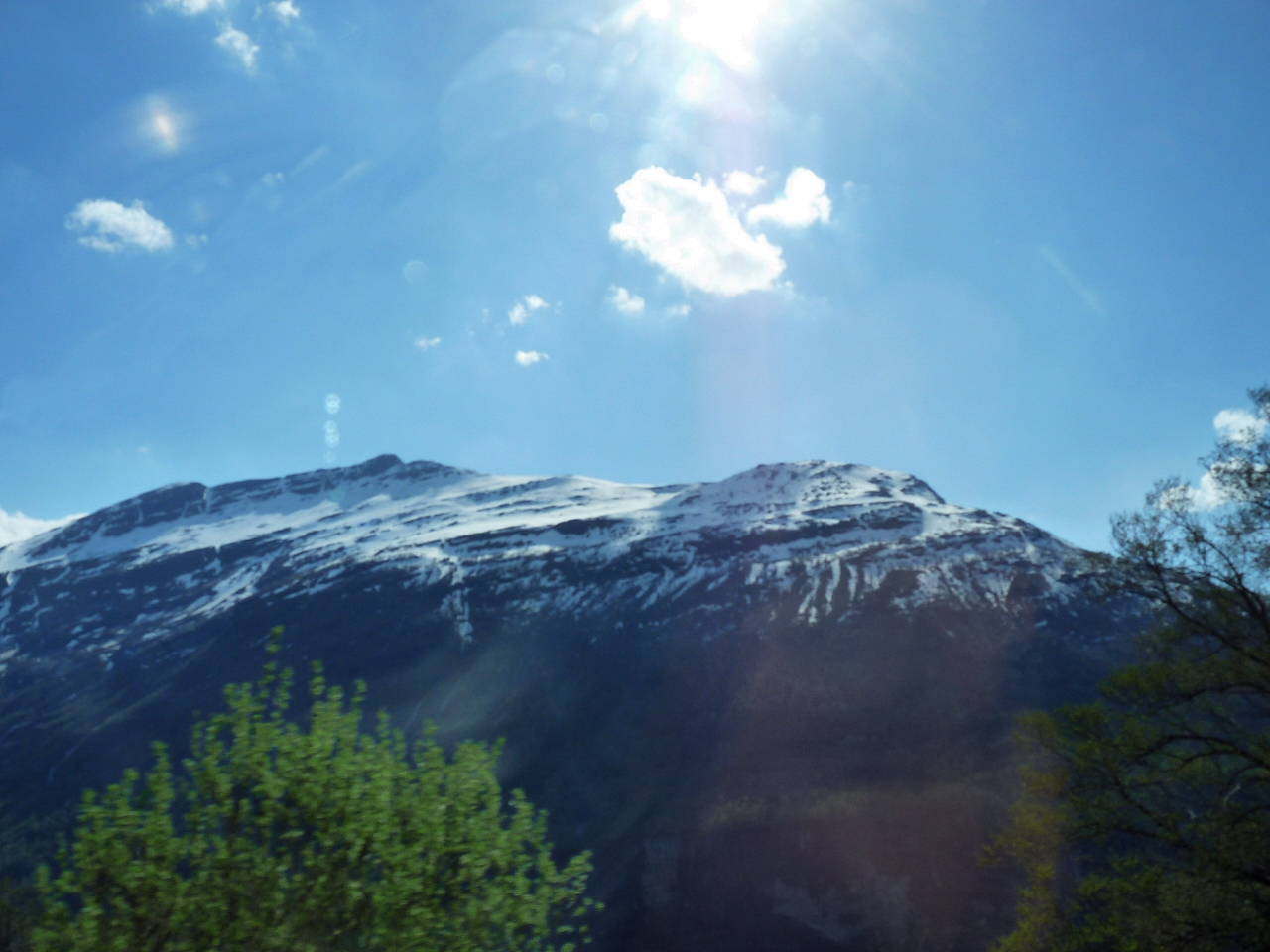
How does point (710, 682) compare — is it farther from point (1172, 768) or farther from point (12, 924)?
point (1172, 768)

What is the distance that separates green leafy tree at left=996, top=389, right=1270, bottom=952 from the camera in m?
14.1

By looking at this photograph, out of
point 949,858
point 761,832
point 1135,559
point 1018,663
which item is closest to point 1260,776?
point 1135,559

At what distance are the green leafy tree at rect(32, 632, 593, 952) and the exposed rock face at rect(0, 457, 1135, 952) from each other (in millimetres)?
68466

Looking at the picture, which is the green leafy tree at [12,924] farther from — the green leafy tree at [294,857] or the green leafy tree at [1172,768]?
the green leafy tree at [1172,768]

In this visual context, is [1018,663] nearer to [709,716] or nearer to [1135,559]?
[709,716]

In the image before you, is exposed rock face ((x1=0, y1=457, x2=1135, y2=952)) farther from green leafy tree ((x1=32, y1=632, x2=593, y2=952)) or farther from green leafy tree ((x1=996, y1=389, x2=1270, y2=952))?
green leafy tree ((x1=32, y1=632, x2=593, y2=952))

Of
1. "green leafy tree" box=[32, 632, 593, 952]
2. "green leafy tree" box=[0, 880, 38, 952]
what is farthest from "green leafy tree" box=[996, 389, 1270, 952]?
"green leafy tree" box=[0, 880, 38, 952]

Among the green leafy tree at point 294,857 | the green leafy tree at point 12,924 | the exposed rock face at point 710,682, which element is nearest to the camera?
the green leafy tree at point 294,857

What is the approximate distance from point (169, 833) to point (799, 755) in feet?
311

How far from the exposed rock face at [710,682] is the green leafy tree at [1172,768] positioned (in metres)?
61.8

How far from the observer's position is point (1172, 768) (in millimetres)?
15680

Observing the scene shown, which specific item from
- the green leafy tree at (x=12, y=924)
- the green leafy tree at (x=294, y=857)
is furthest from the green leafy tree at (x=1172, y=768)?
the green leafy tree at (x=12, y=924)

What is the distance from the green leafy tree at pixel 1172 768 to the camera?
14.1 metres

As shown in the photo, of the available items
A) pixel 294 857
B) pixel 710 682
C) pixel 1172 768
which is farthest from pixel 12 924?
pixel 710 682
